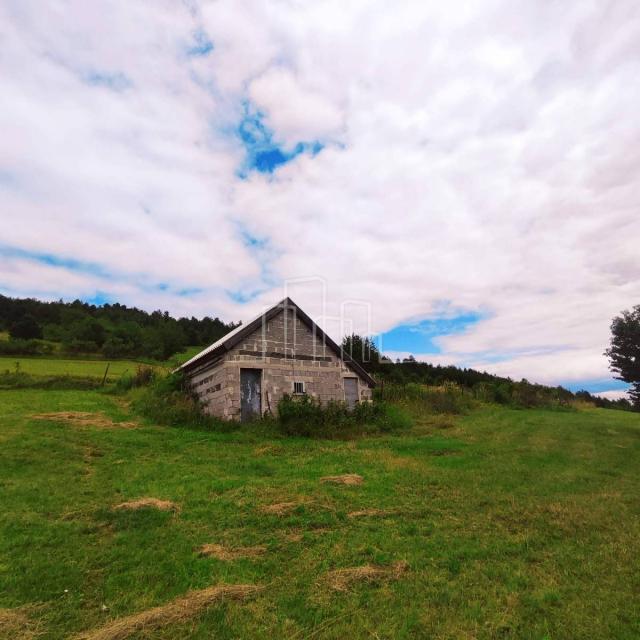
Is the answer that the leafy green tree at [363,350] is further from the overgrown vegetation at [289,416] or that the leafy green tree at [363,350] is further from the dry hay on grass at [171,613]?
the dry hay on grass at [171,613]

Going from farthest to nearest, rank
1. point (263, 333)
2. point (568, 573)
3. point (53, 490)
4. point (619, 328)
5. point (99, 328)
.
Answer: point (99, 328) → point (619, 328) → point (263, 333) → point (53, 490) → point (568, 573)

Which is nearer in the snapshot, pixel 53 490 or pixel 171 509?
pixel 171 509

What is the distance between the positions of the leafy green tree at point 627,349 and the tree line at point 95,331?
40198 mm

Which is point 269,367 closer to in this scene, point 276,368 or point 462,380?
point 276,368

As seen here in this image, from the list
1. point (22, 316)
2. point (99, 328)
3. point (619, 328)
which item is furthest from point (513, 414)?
point (22, 316)

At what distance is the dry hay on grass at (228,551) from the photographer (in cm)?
584

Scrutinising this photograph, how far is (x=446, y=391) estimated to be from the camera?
102 feet

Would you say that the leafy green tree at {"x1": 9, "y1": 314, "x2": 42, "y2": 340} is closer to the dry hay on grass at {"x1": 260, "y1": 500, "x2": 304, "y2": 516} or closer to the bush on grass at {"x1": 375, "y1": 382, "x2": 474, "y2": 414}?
the bush on grass at {"x1": 375, "y1": 382, "x2": 474, "y2": 414}

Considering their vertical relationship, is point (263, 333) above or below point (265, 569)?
above

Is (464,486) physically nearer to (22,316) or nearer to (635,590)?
(635,590)

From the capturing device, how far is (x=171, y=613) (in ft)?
14.4

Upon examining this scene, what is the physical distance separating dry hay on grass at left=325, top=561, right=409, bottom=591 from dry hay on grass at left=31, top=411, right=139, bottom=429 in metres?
12.2

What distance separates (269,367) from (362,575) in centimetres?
1382

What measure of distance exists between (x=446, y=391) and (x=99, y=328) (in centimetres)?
4003
